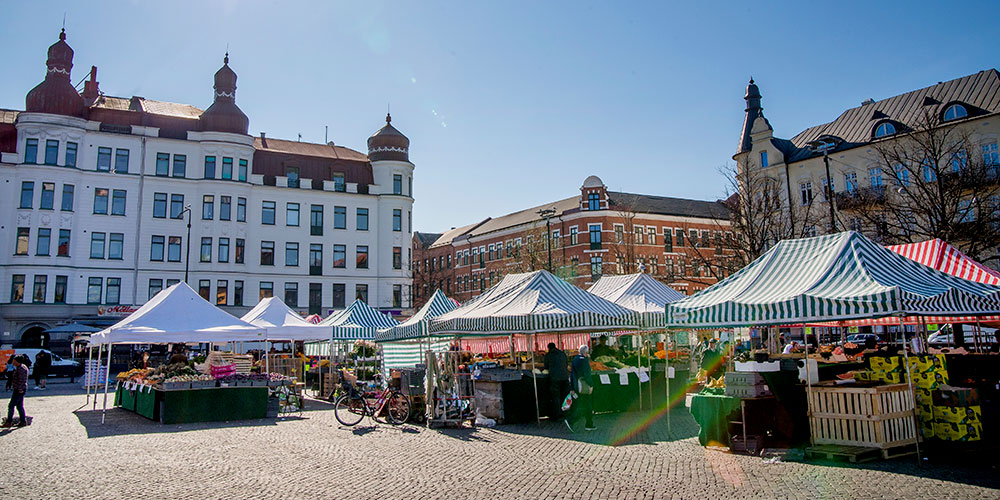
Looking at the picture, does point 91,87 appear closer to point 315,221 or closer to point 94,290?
point 94,290

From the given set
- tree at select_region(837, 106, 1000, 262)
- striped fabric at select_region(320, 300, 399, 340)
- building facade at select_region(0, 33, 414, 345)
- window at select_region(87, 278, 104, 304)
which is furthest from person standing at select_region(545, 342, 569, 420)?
window at select_region(87, 278, 104, 304)

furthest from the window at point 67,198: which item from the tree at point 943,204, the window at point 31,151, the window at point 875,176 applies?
the window at point 875,176

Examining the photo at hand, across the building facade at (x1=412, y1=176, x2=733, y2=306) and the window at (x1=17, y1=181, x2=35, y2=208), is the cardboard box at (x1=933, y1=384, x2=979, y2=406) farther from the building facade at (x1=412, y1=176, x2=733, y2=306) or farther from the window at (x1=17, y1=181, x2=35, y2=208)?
the window at (x1=17, y1=181, x2=35, y2=208)

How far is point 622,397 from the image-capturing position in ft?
52.6

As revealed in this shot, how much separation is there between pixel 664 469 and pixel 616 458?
105 centimetres

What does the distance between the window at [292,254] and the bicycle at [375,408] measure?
34097mm

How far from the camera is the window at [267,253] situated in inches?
1916

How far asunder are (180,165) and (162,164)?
1.10m

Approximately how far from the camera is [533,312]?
1411 centimetres

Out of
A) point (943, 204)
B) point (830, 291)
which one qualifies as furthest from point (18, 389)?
point (943, 204)

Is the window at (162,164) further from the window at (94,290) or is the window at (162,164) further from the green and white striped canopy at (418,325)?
the green and white striped canopy at (418,325)

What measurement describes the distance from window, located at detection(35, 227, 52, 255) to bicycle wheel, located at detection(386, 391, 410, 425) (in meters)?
36.8

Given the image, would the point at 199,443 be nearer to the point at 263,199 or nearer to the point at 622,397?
the point at 622,397

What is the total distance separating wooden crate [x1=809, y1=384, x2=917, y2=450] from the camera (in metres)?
9.23
